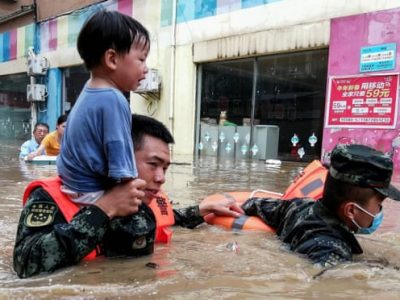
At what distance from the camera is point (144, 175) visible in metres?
2.12

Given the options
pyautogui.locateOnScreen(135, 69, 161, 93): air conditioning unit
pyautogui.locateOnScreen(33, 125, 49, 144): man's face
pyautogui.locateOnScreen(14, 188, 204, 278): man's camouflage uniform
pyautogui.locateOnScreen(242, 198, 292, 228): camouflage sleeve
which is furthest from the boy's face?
pyautogui.locateOnScreen(135, 69, 161, 93): air conditioning unit

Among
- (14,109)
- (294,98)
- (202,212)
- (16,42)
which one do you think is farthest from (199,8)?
(14,109)

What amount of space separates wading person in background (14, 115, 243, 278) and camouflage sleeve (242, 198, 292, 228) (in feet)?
3.18

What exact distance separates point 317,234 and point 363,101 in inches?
240

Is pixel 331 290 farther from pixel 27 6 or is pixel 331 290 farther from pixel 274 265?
pixel 27 6

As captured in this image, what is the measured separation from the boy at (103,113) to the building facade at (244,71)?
6.42 m

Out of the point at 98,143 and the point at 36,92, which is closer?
the point at 98,143

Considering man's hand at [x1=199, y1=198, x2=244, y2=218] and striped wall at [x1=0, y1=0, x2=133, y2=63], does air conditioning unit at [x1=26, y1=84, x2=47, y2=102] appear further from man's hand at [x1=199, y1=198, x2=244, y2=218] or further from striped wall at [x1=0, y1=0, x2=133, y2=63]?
man's hand at [x1=199, y1=198, x2=244, y2=218]

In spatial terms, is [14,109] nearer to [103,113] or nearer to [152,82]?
[152,82]

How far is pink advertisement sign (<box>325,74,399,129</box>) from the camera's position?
24.7ft

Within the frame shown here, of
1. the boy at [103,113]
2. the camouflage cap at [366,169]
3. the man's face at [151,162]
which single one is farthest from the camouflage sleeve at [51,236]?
the camouflage cap at [366,169]

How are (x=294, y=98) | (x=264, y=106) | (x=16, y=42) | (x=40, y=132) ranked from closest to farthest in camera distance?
(x=40, y=132) < (x=294, y=98) < (x=264, y=106) < (x=16, y=42)

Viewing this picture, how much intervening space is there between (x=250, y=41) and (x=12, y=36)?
1051cm

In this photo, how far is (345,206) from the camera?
2273mm
